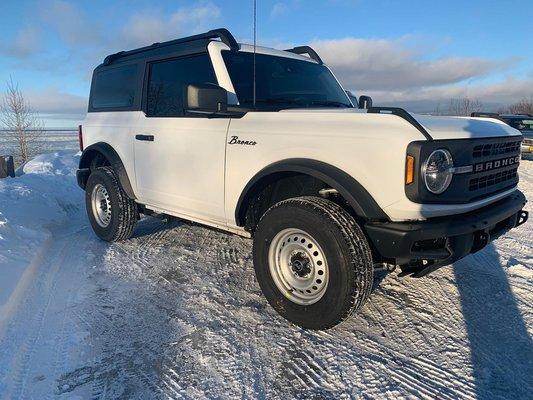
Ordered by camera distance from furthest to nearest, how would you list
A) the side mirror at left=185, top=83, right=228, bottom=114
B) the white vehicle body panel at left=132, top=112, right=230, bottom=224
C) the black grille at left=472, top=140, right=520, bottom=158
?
the white vehicle body panel at left=132, top=112, right=230, bottom=224 < the side mirror at left=185, top=83, right=228, bottom=114 < the black grille at left=472, top=140, right=520, bottom=158

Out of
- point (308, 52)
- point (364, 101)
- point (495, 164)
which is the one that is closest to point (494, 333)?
point (495, 164)

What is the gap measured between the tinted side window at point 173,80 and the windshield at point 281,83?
0.27 m

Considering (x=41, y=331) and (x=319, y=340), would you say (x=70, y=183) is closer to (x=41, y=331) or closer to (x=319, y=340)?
(x=41, y=331)

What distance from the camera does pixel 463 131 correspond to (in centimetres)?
287

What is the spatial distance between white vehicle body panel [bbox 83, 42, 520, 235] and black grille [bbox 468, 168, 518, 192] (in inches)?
4.9

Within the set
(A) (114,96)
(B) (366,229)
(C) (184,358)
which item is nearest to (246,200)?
(B) (366,229)

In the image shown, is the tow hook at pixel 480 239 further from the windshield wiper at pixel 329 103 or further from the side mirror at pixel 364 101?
the side mirror at pixel 364 101

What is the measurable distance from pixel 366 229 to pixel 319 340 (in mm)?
874

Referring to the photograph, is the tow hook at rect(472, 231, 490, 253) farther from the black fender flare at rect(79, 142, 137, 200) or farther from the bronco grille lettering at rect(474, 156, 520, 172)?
the black fender flare at rect(79, 142, 137, 200)

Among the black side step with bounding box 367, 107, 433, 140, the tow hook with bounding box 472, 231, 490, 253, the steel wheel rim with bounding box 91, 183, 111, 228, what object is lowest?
the steel wheel rim with bounding box 91, 183, 111, 228

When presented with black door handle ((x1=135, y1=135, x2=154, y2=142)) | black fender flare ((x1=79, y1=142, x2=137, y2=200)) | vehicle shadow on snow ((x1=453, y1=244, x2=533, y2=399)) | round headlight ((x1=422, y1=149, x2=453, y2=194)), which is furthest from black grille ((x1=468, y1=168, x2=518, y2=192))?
black fender flare ((x1=79, y1=142, x2=137, y2=200))

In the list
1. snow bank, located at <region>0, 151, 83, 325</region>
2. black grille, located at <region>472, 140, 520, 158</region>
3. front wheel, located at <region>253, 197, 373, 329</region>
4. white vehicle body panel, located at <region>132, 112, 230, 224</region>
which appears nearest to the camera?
front wheel, located at <region>253, 197, 373, 329</region>

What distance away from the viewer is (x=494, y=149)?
3.16 m

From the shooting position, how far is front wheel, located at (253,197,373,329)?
2830 millimetres
